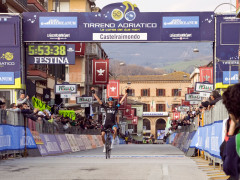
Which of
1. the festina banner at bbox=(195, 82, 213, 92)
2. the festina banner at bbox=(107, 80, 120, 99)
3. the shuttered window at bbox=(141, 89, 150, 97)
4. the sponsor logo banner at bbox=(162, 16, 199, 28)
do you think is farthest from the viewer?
the shuttered window at bbox=(141, 89, 150, 97)

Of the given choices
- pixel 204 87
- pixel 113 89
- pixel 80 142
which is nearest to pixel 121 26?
pixel 204 87

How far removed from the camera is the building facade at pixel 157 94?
128375 millimetres

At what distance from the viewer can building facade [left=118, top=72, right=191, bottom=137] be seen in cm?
12838

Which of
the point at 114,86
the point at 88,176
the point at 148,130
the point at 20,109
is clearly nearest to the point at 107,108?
the point at 20,109

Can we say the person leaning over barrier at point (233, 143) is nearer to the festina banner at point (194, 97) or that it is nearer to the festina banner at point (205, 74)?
the festina banner at point (194, 97)

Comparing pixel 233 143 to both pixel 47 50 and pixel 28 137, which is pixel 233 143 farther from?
pixel 47 50

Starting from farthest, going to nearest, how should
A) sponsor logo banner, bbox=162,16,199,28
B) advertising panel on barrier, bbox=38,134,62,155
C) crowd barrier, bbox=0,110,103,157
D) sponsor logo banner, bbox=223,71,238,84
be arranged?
sponsor logo banner, bbox=162,16,199,28
sponsor logo banner, bbox=223,71,238,84
advertising panel on barrier, bbox=38,134,62,155
crowd barrier, bbox=0,110,103,157

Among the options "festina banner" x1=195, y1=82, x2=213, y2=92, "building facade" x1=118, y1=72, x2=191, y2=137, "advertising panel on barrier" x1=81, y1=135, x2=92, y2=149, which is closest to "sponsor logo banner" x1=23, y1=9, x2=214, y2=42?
"festina banner" x1=195, y1=82, x2=213, y2=92

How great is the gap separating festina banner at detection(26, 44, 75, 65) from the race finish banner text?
40 centimetres

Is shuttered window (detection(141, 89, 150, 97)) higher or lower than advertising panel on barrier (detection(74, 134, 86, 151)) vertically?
higher

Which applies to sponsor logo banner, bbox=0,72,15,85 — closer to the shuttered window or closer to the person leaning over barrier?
the person leaning over barrier

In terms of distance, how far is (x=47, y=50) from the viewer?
27.6m

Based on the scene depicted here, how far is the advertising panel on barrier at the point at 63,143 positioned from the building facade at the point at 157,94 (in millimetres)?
103580

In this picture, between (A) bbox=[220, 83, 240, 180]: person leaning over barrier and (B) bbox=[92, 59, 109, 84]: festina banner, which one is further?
(B) bbox=[92, 59, 109, 84]: festina banner
